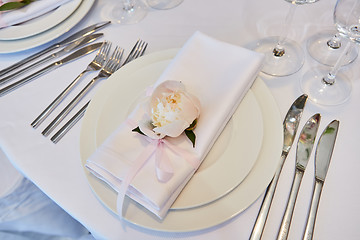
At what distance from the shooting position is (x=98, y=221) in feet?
1.87

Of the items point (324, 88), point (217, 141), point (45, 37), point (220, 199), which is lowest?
point (220, 199)

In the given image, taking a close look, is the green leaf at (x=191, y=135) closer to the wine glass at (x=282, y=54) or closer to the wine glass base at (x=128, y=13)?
the wine glass at (x=282, y=54)

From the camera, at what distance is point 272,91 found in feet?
2.35

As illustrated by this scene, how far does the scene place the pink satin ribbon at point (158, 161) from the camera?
528 millimetres

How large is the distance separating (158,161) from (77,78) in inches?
14.2

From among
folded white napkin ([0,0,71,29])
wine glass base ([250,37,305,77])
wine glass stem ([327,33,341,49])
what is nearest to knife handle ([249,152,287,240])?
wine glass base ([250,37,305,77])

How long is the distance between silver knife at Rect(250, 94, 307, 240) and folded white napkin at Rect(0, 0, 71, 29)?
0.69m

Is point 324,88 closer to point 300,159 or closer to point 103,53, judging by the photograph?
point 300,159

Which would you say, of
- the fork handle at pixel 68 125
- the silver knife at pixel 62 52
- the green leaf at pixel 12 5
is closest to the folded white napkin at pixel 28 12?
the green leaf at pixel 12 5

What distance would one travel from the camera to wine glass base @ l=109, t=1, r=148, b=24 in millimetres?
891

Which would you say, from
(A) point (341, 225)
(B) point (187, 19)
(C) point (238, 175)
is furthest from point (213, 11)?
(A) point (341, 225)

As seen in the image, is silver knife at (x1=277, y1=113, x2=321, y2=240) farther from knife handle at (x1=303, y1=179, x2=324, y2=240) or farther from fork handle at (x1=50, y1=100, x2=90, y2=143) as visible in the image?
fork handle at (x1=50, y1=100, x2=90, y2=143)

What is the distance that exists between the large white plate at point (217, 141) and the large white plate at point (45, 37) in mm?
258

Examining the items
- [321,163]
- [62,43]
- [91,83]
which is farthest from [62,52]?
[321,163]
